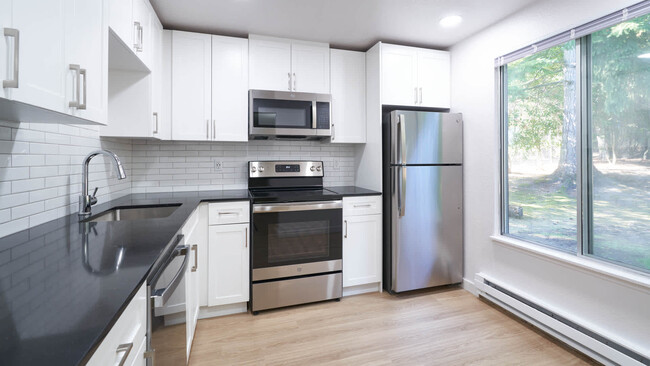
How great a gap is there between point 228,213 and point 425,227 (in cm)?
171

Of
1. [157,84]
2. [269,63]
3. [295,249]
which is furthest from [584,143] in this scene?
[157,84]

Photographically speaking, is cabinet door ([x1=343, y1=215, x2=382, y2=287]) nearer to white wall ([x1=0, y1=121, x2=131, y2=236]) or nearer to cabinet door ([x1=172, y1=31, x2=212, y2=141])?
cabinet door ([x1=172, y1=31, x2=212, y2=141])

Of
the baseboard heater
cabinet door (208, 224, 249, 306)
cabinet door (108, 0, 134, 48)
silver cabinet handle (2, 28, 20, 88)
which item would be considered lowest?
the baseboard heater

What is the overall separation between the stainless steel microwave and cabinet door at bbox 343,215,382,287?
88cm

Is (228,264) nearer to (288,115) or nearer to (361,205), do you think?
(361,205)

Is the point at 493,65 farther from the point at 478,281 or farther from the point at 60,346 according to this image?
the point at 60,346

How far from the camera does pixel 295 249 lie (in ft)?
8.32

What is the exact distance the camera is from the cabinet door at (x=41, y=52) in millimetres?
819

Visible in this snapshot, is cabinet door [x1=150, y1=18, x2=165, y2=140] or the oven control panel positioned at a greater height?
cabinet door [x1=150, y1=18, x2=165, y2=140]

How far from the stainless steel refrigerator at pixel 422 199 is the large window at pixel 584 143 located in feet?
1.49

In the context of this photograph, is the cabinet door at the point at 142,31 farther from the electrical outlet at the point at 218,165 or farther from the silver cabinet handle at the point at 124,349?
the silver cabinet handle at the point at 124,349

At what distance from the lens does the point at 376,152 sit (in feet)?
9.57

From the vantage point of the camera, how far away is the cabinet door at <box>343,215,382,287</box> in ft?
8.96

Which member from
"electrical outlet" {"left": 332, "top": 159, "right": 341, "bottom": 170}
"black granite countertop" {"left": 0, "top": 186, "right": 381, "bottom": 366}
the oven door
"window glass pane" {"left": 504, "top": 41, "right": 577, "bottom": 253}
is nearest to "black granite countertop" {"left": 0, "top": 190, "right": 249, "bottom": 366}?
"black granite countertop" {"left": 0, "top": 186, "right": 381, "bottom": 366}
